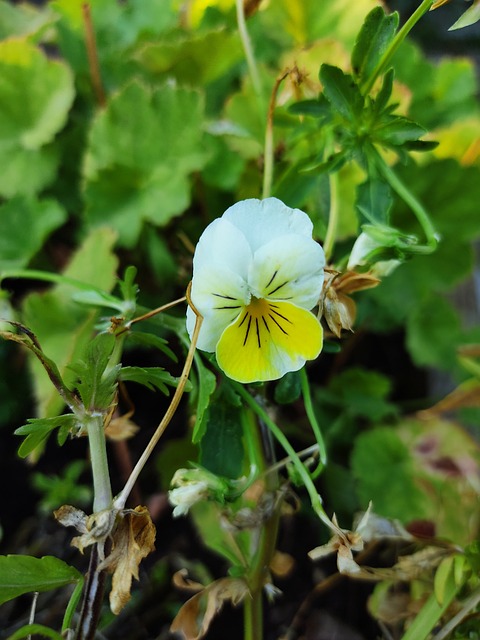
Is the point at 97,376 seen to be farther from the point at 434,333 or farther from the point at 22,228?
the point at 434,333

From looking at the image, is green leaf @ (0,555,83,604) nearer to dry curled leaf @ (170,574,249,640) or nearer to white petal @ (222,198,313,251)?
dry curled leaf @ (170,574,249,640)

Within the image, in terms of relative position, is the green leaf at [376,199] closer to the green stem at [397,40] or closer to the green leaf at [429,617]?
the green stem at [397,40]

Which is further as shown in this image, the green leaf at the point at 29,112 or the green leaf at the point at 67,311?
the green leaf at the point at 29,112

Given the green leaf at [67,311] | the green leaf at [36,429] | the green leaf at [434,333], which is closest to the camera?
the green leaf at [36,429]

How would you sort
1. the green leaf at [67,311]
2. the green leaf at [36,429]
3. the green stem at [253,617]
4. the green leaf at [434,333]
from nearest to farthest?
the green leaf at [36,429] < the green stem at [253,617] < the green leaf at [67,311] < the green leaf at [434,333]

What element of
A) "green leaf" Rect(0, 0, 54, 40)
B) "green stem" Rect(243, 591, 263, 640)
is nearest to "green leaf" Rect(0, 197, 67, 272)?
"green leaf" Rect(0, 0, 54, 40)

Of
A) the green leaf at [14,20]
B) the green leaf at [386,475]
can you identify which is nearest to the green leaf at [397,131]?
the green leaf at [386,475]

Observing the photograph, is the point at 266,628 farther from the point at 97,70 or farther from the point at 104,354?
the point at 97,70
